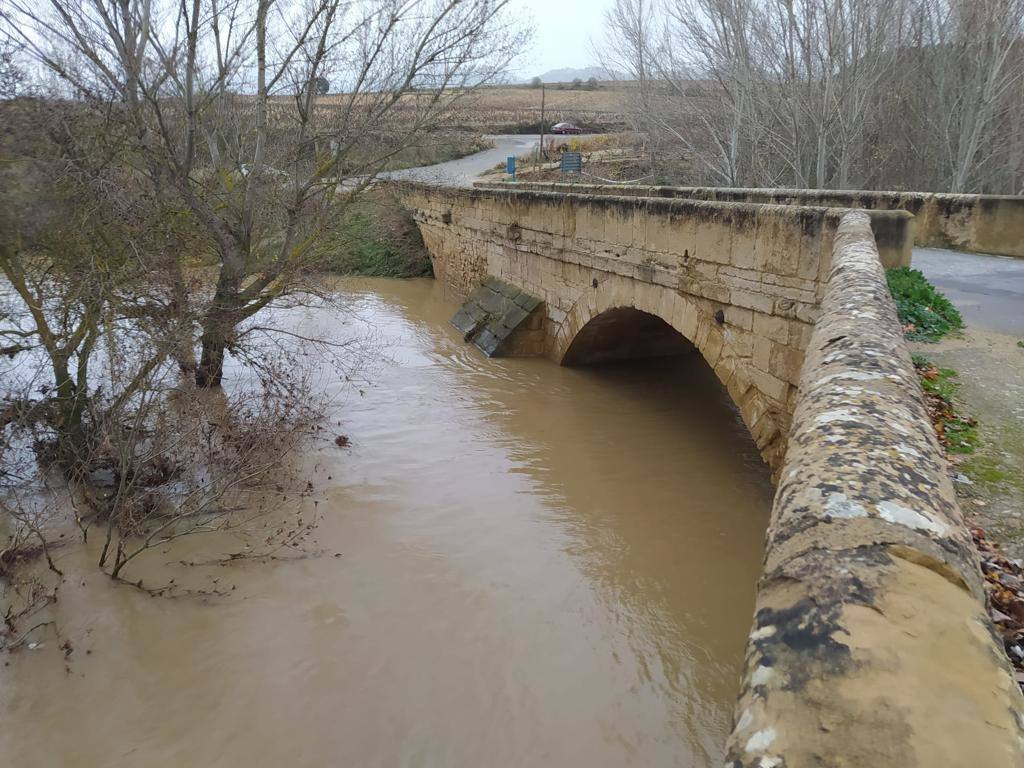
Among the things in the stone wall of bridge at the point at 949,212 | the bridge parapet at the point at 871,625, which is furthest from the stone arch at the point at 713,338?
the bridge parapet at the point at 871,625

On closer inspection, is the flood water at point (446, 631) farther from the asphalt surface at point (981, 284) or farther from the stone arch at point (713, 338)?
the asphalt surface at point (981, 284)

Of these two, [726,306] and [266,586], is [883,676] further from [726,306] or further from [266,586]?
[726,306]

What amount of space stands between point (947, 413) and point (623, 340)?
6329mm

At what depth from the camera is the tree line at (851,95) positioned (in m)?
14.2

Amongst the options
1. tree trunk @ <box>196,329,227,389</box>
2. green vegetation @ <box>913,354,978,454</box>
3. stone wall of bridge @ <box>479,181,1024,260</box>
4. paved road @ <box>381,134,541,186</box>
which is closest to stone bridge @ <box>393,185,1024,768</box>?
green vegetation @ <box>913,354,978,454</box>

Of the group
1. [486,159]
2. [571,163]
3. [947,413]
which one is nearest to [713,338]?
[947,413]

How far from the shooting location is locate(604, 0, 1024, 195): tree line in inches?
557

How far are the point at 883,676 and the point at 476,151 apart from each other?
34249mm

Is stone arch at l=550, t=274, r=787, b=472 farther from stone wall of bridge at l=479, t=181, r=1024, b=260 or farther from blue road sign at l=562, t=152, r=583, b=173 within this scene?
blue road sign at l=562, t=152, r=583, b=173

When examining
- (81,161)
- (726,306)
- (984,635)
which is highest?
(81,161)

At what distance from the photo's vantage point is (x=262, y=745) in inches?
150

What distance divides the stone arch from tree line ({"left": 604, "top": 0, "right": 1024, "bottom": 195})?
8.14 meters

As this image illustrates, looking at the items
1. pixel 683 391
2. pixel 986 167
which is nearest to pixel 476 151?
pixel 986 167

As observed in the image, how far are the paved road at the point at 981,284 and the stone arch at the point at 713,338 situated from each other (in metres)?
1.64
